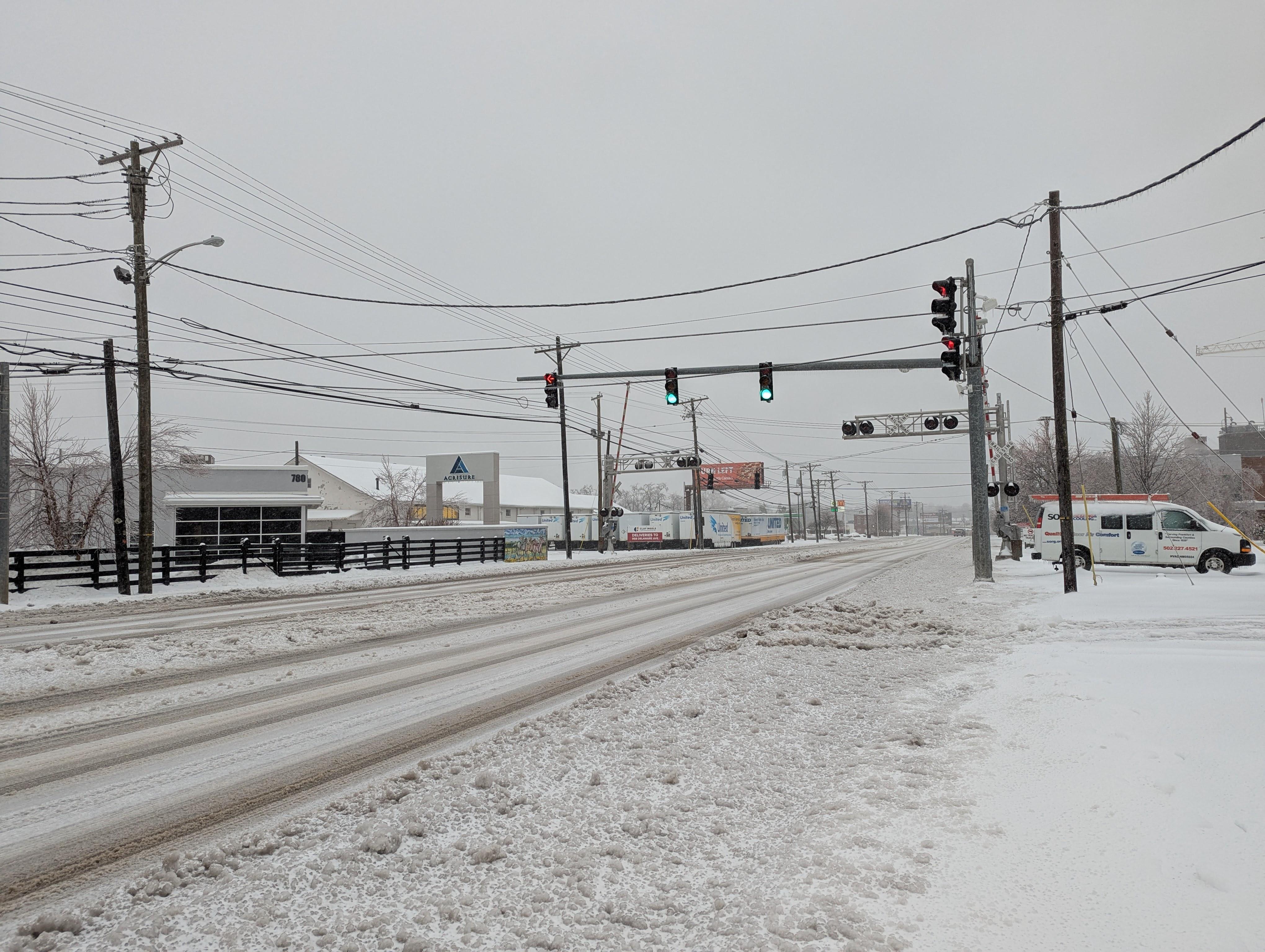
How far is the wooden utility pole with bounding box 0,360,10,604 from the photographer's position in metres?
16.5

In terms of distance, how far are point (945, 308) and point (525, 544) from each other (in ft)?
83.3

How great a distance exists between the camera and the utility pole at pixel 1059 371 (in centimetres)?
1655

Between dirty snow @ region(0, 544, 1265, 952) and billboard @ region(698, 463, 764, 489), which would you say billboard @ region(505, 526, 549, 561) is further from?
billboard @ region(698, 463, 764, 489)

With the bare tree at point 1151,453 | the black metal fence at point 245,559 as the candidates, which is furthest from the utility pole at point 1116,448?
the black metal fence at point 245,559

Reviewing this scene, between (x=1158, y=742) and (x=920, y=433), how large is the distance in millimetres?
38026

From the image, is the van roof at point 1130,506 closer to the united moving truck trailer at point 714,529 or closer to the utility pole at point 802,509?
the united moving truck trailer at point 714,529

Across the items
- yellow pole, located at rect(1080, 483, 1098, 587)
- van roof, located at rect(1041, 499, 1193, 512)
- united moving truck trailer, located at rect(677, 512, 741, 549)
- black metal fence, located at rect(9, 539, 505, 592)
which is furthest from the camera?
united moving truck trailer, located at rect(677, 512, 741, 549)

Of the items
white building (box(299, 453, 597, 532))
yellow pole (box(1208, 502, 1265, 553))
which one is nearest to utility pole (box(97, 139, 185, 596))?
yellow pole (box(1208, 502, 1265, 553))

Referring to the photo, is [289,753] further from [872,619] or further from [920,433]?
[920,433]

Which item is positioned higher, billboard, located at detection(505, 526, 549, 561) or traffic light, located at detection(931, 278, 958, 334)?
traffic light, located at detection(931, 278, 958, 334)

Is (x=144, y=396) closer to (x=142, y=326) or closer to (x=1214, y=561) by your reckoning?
(x=142, y=326)

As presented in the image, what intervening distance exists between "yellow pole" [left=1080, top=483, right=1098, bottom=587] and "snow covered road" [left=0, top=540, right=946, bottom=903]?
1066 cm

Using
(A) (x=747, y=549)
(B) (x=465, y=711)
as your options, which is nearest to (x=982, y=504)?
(B) (x=465, y=711)

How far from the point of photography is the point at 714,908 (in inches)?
126
